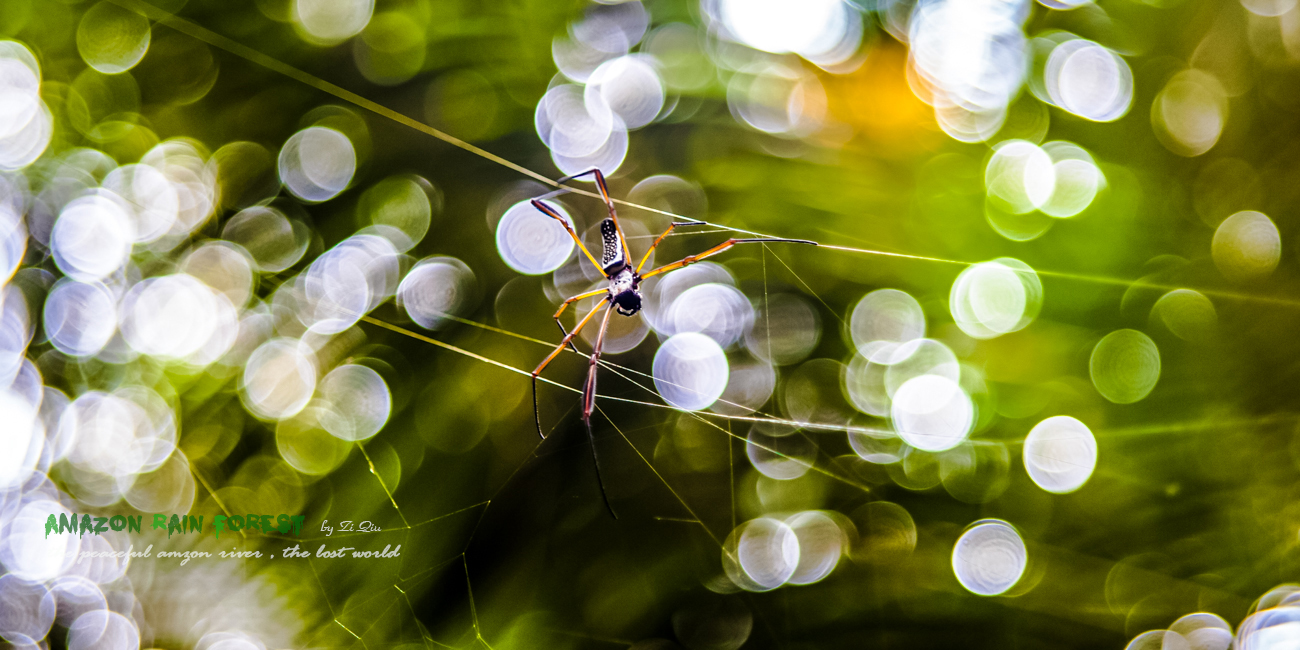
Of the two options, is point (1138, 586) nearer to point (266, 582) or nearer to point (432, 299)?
point (432, 299)

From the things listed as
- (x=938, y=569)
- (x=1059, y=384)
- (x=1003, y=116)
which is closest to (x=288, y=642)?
(x=938, y=569)

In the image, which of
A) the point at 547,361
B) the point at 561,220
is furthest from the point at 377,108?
A: the point at 547,361

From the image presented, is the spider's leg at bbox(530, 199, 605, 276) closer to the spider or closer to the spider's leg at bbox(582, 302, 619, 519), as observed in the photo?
the spider

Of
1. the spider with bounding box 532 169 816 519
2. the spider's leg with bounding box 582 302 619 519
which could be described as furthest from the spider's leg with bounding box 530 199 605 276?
the spider's leg with bounding box 582 302 619 519

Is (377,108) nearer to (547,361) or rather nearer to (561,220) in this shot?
(561,220)

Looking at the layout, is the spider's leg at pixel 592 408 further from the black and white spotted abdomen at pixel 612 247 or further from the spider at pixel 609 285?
the black and white spotted abdomen at pixel 612 247

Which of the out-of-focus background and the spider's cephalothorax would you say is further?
the spider's cephalothorax
